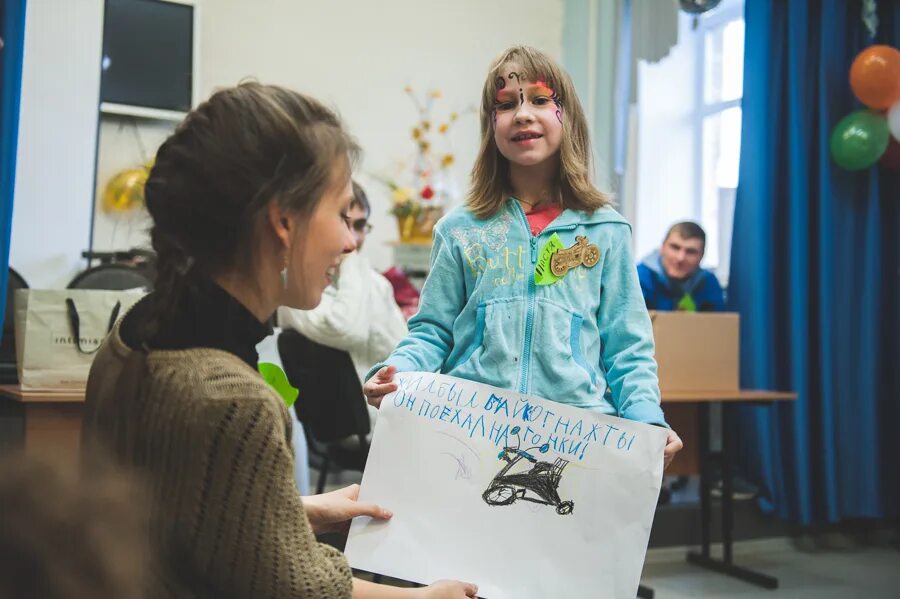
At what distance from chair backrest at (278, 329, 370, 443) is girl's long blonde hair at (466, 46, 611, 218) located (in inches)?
61.8

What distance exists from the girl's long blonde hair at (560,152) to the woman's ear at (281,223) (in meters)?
0.70

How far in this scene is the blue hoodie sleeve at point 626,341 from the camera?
1369 mm

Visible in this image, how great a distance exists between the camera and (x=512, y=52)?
162 centimetres

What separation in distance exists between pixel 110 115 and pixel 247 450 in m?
4.16

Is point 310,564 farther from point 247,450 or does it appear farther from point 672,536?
point 672,536

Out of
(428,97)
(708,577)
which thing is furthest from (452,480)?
(428,97)

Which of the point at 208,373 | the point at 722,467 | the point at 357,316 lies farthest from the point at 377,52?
the point at 208,373

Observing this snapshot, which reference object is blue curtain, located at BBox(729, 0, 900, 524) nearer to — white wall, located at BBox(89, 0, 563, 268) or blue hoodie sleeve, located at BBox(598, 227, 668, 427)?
white wall, located at BBox(89, 0, 563, 268)

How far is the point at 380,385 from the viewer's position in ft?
4.49

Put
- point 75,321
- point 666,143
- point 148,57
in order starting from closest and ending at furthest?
1. point 75,321
2. point 148,57
3. point 666,143

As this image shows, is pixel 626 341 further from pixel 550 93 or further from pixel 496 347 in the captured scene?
pixel 550 93

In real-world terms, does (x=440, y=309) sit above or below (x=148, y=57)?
below

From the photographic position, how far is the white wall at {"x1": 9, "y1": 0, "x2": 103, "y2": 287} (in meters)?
4.12

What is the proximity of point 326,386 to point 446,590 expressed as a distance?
2.13m
